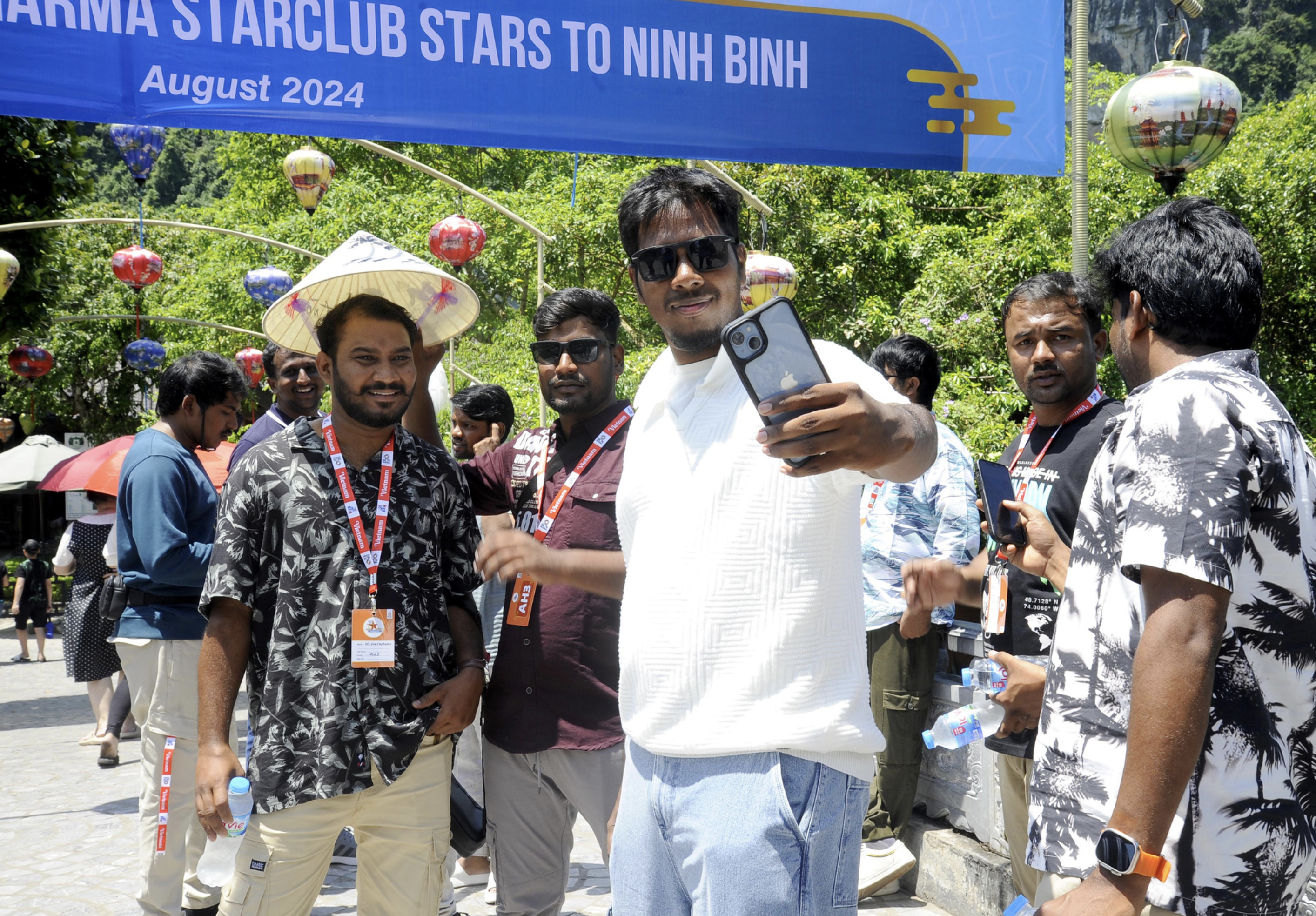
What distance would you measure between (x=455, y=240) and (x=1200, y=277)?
10.7 meters

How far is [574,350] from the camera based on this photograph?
12.8 feet

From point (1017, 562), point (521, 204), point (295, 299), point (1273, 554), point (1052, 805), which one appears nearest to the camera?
point (1273, 554)

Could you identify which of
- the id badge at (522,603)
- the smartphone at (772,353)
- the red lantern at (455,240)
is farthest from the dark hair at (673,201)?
the red lantern at (455,240)

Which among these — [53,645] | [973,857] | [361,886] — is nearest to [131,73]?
[361,886]

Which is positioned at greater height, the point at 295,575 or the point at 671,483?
the point at 671,483

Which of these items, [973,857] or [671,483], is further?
[973,857]

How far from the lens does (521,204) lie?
931 inches

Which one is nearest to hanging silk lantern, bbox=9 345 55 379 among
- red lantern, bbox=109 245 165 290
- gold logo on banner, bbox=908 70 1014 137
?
red lantern, bbox=109 245 165 290

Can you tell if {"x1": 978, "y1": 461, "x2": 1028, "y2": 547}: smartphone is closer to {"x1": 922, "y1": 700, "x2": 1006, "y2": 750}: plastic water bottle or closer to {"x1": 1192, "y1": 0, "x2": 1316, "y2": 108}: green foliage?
{"x1": 922, "y1": 700, "x2": 1006, "y2": 750}: plastic water bottle

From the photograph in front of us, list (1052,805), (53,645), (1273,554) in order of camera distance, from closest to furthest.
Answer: (1273,554)
(1052,805)
(53,645)

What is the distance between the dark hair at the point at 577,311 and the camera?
397 cm

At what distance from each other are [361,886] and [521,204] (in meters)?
21.5

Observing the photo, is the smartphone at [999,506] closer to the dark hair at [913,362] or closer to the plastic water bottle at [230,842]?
the plastic water bottle at [230,842]

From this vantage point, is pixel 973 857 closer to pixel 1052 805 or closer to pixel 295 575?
pixel 1052 805
